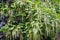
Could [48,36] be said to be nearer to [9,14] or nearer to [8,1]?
[9,14]

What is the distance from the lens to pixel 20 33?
2.87m

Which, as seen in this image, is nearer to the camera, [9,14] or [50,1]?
[9,14]

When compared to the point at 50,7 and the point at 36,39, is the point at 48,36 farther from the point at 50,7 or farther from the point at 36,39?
the point at 50,7

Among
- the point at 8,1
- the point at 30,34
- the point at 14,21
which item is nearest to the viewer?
the point at 30,34

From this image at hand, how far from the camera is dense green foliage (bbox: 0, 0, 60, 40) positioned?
281 cm

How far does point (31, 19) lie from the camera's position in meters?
2.92

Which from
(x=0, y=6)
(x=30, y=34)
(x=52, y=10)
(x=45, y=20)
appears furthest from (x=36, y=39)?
(x=0, y=6)

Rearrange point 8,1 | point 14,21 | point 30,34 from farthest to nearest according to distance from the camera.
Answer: point 8,1, point 14,21, point 30,34

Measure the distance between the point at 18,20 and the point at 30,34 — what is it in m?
0.43

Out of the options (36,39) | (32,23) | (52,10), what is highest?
(52,10)

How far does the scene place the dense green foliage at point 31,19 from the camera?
9.23 ft

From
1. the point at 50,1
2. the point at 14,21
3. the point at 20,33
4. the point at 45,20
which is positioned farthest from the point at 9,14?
the point at 50,1

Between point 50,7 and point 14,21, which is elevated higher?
point 50,7

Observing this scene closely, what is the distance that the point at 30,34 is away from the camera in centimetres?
279
